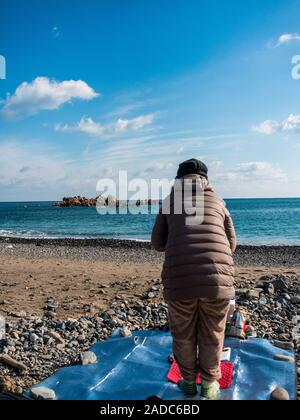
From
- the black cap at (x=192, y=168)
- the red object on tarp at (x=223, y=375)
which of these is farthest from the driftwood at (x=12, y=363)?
the black cap at (x=192, y=168)

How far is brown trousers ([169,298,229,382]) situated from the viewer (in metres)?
3.81

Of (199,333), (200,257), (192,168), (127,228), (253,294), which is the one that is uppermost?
(192,168)

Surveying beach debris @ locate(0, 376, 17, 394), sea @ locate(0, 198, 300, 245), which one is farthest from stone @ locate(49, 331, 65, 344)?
sea @ locate(0, 198, 300, 245)

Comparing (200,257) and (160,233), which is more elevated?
(160,233)

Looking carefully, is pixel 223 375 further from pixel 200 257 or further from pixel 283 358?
pixel 200 257

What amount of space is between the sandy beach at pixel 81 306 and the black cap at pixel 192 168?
2.66 m

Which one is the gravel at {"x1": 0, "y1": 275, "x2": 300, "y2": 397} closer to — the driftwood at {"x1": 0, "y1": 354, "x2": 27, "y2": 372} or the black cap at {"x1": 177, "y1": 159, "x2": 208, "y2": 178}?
the driftwood at {"x1": 0, "y1": 354, "x2": 27, "y2": 372}

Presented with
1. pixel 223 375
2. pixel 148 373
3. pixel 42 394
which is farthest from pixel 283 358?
pixel 42 394

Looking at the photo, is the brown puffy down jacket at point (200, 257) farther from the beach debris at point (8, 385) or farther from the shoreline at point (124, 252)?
the shoreline at point (124, 252)

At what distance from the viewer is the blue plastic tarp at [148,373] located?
166 inches

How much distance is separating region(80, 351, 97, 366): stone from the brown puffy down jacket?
165 centimetres

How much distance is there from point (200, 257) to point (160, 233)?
23.4 inches

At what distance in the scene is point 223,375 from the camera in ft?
14.6
